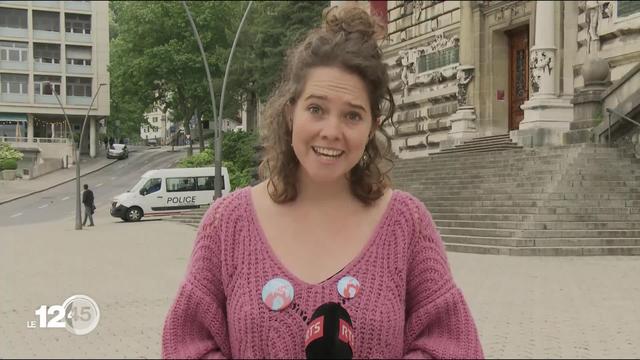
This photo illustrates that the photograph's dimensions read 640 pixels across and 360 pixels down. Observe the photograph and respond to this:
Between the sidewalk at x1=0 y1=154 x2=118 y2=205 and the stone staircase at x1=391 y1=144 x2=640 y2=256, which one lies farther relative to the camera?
the sidewalk at x1=0 y1=154 x2=118 y2=205

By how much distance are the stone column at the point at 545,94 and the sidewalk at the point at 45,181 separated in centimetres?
1138

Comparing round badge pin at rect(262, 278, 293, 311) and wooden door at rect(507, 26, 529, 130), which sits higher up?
wooden door at rect(507, 26, 529, 130)

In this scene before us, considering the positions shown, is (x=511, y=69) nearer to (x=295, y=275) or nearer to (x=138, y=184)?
(x=138, y=184)

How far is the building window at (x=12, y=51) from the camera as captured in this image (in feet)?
47.3

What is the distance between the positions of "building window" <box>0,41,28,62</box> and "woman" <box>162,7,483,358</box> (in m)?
13.6

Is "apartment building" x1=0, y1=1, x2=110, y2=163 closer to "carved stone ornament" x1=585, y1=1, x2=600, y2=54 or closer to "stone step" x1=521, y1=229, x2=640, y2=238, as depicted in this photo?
"stone step" x1=521, y1=229, x2=640, y2=238

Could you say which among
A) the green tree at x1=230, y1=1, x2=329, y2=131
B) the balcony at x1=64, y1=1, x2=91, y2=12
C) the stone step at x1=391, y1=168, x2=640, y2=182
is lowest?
the stone step at x1=391, y1=168, x2=640, y2=182

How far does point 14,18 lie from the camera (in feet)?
50.7

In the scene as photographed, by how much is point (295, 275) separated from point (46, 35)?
17.2m

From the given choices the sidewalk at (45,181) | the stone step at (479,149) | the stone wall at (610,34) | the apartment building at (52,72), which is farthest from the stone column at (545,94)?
the sidewalk at (45,181)

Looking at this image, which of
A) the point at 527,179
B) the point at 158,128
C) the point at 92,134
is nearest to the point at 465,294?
the point at 527,179

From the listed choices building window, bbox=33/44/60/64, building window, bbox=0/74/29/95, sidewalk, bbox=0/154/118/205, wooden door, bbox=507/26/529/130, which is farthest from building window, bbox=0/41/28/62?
wooden door, bbox=507/26/529/130

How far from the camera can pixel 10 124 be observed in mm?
14445

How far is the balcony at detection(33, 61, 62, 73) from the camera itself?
656 inches
